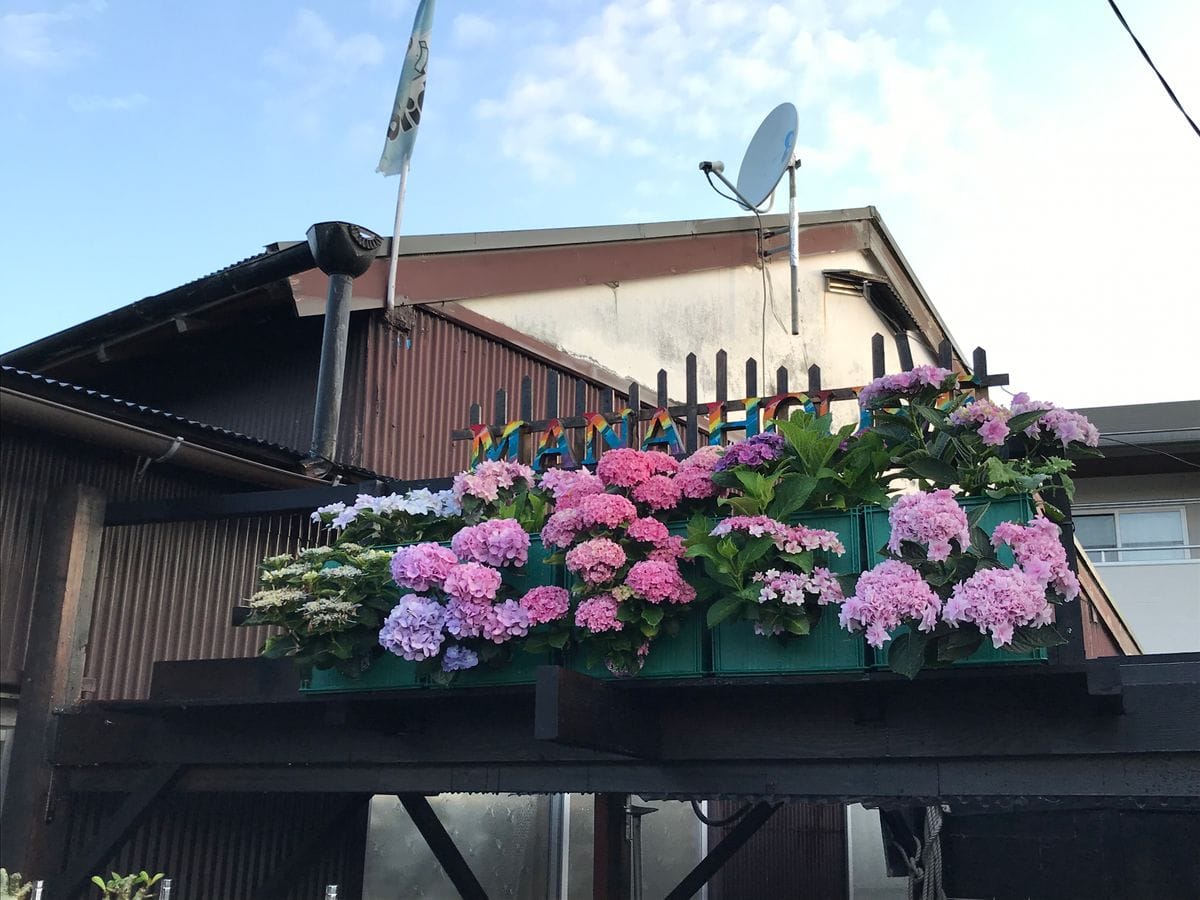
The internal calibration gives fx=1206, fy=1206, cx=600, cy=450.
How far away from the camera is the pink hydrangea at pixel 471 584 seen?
4359 millimetres

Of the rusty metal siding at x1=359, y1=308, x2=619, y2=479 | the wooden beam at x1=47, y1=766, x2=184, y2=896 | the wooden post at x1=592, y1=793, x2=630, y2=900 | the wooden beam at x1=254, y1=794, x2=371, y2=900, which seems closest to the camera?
Answer: the wooden beam at x1=47, y1=766, x2=184, y2=896

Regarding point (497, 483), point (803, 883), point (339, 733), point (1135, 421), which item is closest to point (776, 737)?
point (497, 483)

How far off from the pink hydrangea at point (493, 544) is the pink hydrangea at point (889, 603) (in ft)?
4.22

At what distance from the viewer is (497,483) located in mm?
4918

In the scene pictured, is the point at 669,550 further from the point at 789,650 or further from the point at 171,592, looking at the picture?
the point at 171,592

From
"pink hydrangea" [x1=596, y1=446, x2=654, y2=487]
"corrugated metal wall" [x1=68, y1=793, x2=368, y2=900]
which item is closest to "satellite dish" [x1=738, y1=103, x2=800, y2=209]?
"pink hydrangea" [x1=596, y1=446, x2=654, y2=487]

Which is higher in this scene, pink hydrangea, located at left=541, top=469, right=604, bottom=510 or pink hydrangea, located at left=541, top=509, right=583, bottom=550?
pink hydrangea, located at left=541, top=469, right=604, bottom=510

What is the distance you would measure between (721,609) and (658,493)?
1.91 feet

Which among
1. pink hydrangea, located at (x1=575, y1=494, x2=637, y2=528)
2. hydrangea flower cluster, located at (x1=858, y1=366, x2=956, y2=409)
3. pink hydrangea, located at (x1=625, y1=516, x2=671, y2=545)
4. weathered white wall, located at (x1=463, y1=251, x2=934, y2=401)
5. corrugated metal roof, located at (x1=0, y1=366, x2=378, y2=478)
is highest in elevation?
weathered white wall, located at (x1=463, y1=251, x2=934, y2=401)

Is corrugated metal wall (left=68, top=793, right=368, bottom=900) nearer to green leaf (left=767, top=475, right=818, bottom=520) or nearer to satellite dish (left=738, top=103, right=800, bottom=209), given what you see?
green leaf (left=767, top=475, right=818, bottom=520)

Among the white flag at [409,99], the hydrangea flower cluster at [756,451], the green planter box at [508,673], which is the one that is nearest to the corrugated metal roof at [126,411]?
the green planter box at [508,673]

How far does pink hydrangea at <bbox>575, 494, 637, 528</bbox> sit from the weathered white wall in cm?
485

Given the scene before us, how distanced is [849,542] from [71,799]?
12.5 ft

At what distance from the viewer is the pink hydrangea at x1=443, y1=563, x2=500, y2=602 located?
436 centimetres
